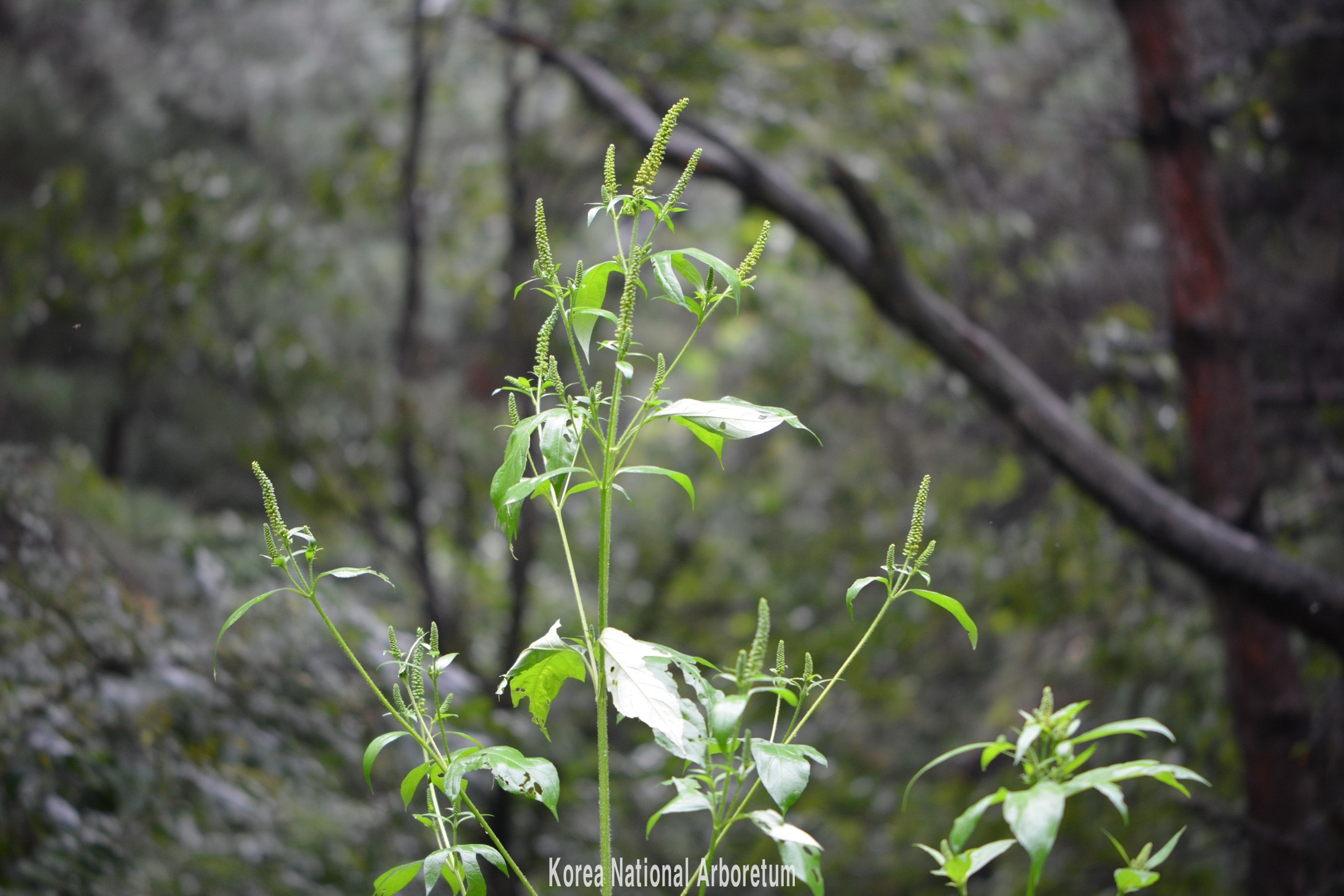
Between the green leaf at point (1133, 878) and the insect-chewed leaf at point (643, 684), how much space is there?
210 millimetres

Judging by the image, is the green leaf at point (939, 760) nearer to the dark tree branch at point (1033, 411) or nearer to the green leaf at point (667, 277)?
the green leaf at point (667, 277)

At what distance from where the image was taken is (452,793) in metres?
0.43

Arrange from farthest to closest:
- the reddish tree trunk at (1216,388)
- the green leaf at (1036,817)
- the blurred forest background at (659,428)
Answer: the reddish tree trunk at (1216,388) → the blurred forest background at (659,428) → the green leaf at (1036,817)

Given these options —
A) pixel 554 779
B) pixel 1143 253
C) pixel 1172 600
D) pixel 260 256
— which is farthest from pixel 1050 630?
pixel 554 779

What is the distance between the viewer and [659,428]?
3793 millimetres

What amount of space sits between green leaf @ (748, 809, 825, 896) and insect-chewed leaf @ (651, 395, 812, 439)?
177 mm

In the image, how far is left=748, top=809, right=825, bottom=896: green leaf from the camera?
43 centimetres

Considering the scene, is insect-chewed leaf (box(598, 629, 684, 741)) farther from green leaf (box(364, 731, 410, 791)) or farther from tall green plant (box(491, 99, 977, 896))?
green leaf (box(364, 731, 410, 791))

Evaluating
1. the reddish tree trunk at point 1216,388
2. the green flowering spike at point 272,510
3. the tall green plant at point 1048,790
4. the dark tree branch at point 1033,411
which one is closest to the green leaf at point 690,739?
the tall green plant at point 1048,790

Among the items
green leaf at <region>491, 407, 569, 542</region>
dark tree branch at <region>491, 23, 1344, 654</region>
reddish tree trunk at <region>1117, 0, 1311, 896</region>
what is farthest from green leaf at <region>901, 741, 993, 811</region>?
reddish tree trunk at <region>1117, 0, 1311, 896</region>

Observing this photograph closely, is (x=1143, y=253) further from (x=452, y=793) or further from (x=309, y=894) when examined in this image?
(x=452, y=793)

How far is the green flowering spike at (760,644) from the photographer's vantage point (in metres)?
0.44

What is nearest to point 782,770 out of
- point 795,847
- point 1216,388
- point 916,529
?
point 795,847

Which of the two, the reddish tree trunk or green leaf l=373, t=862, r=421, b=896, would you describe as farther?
the reddish tree trunk
